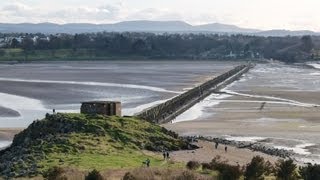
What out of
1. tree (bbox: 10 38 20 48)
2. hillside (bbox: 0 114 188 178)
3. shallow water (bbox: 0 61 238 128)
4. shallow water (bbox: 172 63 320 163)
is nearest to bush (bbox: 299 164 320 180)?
hillside (bbox: 0 114 188 178)

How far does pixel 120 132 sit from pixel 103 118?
2.04 metres

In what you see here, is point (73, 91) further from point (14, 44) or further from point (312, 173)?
point (14, 44)

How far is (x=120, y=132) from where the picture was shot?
3397cm

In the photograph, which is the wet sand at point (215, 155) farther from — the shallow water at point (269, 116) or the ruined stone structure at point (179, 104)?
the ruined stone structure at point (179, 104)

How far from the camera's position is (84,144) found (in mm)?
30875

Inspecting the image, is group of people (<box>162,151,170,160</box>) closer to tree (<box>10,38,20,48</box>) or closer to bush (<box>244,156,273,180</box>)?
bush (<box>244,156,273,180</box>)

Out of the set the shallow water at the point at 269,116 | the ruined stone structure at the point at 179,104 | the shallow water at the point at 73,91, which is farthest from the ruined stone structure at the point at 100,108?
the shallow water at the point at 73,91

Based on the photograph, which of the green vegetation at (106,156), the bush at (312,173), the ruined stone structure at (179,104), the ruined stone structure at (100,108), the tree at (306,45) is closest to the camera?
the bush at (312,173)

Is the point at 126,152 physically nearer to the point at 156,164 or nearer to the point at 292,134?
the point at 156,164

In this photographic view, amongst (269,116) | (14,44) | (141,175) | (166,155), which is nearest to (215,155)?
(166,155)

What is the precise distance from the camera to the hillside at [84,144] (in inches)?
1045

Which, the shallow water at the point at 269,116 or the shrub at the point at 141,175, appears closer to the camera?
the shrub at the point at 141,175

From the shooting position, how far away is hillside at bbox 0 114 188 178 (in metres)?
26.5

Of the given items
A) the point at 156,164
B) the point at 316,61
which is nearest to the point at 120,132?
the point at 156,164
